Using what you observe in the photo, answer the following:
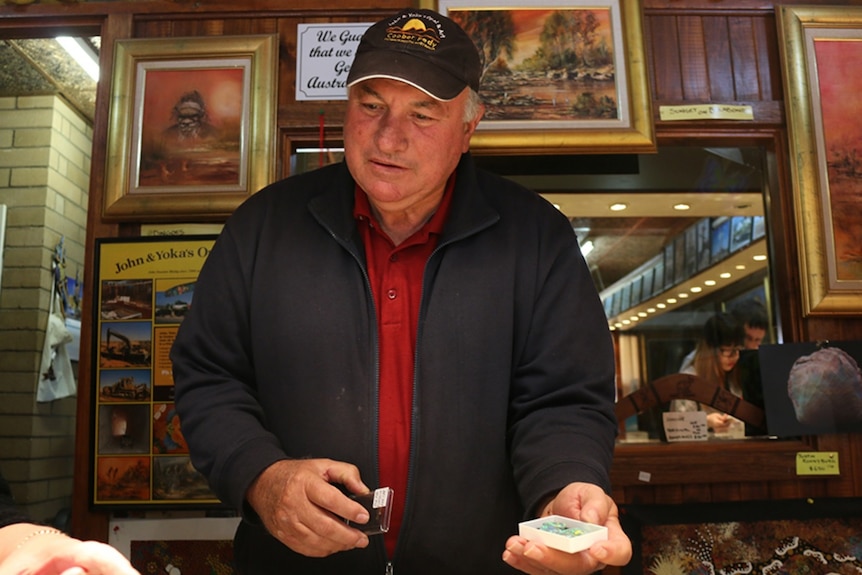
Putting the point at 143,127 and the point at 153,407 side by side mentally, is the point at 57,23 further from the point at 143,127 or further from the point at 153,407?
the point at 153,407

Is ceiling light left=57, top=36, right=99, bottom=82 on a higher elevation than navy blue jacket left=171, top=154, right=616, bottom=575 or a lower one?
higher

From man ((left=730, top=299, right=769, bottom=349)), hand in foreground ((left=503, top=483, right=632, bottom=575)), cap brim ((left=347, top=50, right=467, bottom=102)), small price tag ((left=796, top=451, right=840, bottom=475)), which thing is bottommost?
small price tag ((left=796, top=451, right=840, bottom=475))

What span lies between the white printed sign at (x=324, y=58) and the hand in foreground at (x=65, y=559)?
192cm

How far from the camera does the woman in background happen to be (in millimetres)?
2510

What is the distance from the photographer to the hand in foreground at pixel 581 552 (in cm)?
105

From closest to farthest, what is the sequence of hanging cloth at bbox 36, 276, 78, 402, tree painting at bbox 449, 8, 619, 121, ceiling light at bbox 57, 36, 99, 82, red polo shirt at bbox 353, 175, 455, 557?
red polo shirt at bbox 353, 175, 455, 557 → tree painting at bbox 449, 8, 619, 121 → ceiling light at bbox 57, 36, 99, 82 → hanging cloth at bbox 36, 276, 78, 402

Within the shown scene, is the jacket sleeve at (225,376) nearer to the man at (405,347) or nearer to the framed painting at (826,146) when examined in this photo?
the man at (405,347)

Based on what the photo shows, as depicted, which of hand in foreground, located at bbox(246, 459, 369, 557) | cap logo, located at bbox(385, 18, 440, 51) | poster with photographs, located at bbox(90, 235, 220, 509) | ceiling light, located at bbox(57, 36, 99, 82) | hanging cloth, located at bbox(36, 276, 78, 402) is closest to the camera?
hand in foreground, located at bbox(246, 459, 369, 557)

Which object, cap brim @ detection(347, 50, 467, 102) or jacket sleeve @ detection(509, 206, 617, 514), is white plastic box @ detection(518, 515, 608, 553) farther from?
cap brim @ detection(347, 50, 467, 102)

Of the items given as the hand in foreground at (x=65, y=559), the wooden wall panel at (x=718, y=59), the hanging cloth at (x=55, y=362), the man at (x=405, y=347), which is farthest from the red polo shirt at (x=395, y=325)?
the hanging cloth at (x=55, y=362)

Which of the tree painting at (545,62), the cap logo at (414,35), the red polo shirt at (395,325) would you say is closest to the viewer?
the red polo shirt at (395,325)

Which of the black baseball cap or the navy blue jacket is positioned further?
the black baseball cap

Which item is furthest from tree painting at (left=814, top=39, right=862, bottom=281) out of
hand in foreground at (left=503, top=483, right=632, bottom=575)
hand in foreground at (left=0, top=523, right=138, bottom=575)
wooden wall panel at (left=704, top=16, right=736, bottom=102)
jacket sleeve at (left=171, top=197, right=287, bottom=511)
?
hand in foreground at (left=0, top=523, right=138, bottom=575)

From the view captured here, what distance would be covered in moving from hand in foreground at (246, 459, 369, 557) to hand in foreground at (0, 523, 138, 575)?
1.50 feet
